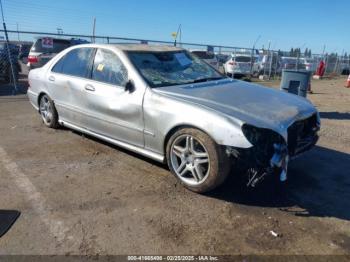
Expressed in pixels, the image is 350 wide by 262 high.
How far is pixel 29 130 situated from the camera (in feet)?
21.3

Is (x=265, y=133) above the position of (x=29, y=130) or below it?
above

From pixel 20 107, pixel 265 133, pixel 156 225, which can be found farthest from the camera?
pixel 20 107

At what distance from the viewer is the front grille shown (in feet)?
12.9

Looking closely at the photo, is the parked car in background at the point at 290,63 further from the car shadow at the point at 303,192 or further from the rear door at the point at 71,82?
the rear door at the point at 71,82

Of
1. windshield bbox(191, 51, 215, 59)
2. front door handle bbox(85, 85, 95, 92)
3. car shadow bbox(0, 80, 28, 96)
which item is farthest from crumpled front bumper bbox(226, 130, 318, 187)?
windshield bbox(191, 51, 215, 59)

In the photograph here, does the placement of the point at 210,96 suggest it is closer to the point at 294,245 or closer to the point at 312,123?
the point at 312,123

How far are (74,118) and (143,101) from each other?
5.71 feet

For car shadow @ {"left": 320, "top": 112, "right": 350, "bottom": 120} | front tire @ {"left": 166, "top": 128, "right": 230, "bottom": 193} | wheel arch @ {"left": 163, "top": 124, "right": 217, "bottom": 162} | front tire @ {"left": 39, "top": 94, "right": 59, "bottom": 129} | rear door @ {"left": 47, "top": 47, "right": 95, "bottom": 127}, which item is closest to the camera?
front tire @ {"left": 166, "top": 128, "right": 230, "bottom": 193}

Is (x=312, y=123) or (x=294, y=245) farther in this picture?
(x=312, y=123)

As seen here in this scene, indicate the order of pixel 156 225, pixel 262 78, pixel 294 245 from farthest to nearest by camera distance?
pixel 262 78
pixel 156 225
pixel 294 245

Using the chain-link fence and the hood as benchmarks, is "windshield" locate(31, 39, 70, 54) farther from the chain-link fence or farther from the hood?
the hood

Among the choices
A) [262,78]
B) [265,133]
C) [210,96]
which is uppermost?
[210,96]

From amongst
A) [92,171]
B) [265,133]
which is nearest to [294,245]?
[265,133]

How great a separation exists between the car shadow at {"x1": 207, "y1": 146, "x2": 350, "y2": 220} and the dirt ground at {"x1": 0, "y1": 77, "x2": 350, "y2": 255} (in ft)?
0.04
